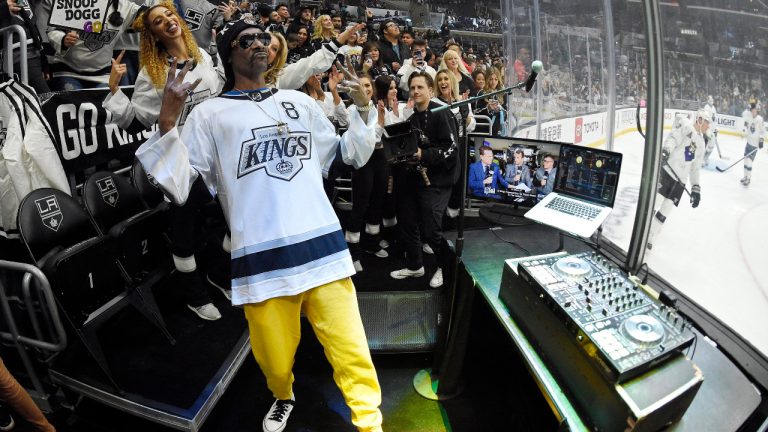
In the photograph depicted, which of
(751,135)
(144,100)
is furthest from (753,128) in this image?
A: (144,100)

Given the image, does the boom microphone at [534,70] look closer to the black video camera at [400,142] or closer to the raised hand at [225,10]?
A: the black video camera at [400,142]

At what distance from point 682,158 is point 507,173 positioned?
1.35m

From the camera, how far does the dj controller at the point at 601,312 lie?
1241mm

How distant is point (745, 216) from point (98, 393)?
3.84 metres

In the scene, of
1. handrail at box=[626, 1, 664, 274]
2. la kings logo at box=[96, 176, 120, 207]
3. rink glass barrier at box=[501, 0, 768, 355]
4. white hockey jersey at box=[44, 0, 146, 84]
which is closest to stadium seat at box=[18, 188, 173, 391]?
la kings logo at box=[96, 176, 120, 207]

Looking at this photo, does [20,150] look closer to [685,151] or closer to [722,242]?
[685,151]

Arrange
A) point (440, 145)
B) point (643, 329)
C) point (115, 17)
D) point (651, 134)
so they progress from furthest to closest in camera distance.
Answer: point (115, 17), point (440, 145), point (651, 134), point (643, 329)

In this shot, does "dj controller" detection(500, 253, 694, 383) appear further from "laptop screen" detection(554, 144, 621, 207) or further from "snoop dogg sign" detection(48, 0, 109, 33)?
"snoop dogg sign" detection(48, 0, 109, 33)

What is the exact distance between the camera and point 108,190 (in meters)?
2.75

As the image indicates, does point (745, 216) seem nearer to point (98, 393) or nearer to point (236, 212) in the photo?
point (236, 212)

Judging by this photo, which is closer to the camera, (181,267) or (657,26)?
(657,26)

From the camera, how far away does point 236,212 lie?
1.73 meters

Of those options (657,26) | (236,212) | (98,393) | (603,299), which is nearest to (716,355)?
(603,299)

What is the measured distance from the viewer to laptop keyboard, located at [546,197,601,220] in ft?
7.01
